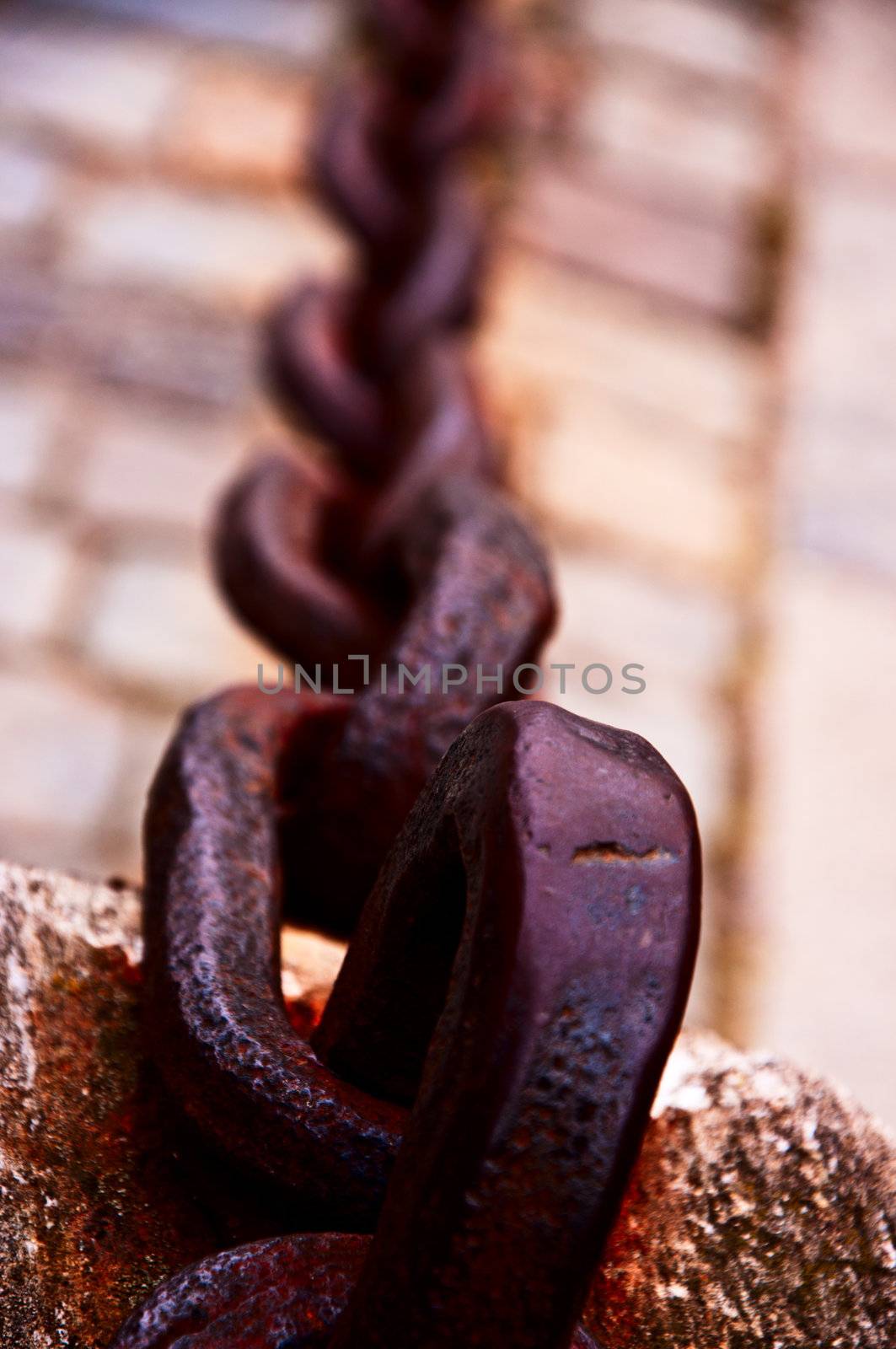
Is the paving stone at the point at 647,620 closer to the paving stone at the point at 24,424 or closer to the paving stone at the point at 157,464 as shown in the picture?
the paving stone at the point at 157,464

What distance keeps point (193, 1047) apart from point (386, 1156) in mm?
69

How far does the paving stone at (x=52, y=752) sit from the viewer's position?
125cm

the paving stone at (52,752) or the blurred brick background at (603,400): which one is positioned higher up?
the blurred brick background at (603,400)

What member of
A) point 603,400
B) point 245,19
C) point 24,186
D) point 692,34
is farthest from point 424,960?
point 692,34

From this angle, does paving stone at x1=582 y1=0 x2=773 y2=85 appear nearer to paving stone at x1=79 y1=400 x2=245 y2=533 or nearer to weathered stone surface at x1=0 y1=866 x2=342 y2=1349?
paving stone at x1=79 y1=400 x2=245 y2=533

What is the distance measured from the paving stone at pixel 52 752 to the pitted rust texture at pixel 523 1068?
89 centimetres

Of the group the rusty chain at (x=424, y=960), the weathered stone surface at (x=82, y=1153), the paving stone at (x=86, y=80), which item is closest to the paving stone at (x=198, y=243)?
the paving stone at (x=86, y=80)

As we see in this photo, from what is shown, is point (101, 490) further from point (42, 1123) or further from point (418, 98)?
point (42, 1123)

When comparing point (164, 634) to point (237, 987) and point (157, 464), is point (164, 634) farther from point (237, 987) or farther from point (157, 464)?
point (237, 987)

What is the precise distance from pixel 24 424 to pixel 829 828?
888 mm

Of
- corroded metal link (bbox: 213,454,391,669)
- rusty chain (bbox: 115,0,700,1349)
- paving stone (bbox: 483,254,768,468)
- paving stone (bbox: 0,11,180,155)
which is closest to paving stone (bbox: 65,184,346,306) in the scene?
paving stone (bbox: 0,11,180,155)

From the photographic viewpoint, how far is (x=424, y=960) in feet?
1.43

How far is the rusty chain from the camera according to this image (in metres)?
0.34

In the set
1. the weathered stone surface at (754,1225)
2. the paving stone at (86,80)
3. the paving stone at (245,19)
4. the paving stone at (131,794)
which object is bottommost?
the paving stone at (131,794)
